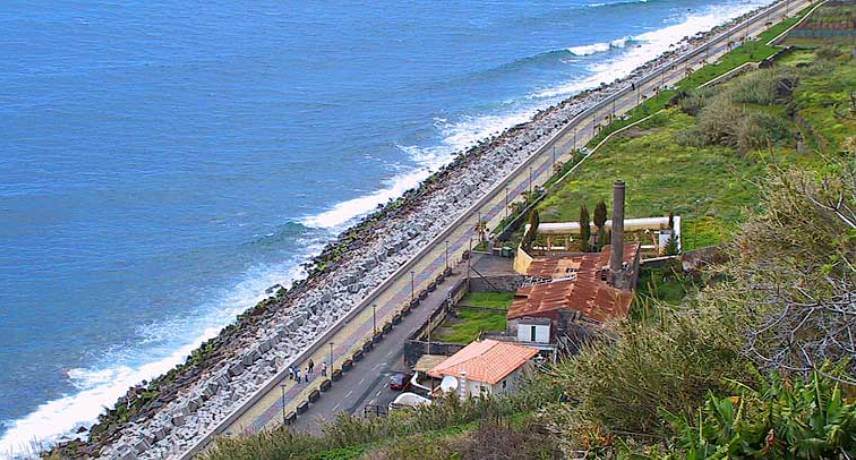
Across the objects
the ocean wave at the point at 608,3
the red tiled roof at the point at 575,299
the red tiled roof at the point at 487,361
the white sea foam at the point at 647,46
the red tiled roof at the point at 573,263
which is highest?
the ocean wave at the point at 608,3

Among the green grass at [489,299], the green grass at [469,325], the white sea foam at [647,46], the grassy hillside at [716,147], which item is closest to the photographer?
the green grass at [469,325]

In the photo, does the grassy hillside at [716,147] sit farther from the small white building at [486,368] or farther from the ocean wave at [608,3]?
the ocean wave at [608,3]

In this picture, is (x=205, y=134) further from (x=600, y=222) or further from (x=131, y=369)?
(x=600, y=222)

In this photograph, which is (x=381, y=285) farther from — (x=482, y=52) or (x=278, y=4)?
(x=278, y=4)

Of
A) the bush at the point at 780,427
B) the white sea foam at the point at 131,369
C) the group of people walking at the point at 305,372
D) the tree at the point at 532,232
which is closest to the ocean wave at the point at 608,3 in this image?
the white sea foam at the point at 131,369

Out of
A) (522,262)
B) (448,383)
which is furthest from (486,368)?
(522,262)
